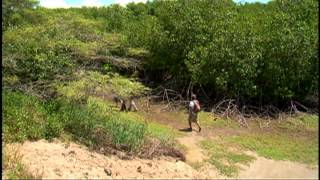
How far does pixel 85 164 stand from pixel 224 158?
167 inches

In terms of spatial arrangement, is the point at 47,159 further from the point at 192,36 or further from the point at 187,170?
the point at 192,36

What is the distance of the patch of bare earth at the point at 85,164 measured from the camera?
14.1 metres

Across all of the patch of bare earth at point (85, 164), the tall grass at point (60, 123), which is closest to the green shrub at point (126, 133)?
the tall grass at point (60, 123)

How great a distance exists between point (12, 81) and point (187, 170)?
18.9 feet

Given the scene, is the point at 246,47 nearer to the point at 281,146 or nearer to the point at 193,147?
the point at 281,146

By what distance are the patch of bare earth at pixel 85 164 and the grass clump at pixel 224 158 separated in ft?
2.13

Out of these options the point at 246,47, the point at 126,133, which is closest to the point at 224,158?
the point at 126,133

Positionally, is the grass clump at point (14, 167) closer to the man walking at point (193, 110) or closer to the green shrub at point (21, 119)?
the green shrub at point (21, 119)

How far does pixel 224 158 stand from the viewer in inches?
664

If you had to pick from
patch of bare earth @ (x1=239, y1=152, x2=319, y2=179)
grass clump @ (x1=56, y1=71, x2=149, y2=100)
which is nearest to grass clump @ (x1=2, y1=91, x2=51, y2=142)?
grass clump @ (x1=56, y1=71, x2=149, y2=100)

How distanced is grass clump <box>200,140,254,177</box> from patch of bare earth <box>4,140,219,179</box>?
650 mm

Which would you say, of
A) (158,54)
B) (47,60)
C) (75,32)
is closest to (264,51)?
(158,54)

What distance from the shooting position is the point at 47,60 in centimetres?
1777

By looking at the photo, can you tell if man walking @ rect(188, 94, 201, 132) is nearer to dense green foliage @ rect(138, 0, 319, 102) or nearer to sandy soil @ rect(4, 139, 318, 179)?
dense green foliage @ rect(138, 0, 319, 102)
